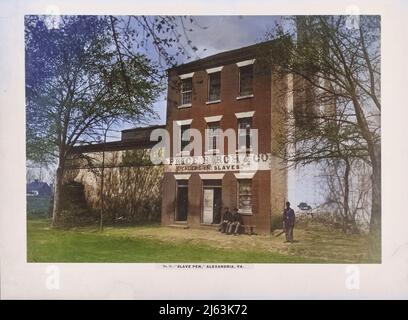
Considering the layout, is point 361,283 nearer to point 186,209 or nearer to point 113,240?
point 186,209

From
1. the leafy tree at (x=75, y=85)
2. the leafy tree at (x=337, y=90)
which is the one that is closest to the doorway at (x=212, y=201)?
the leafy tree at (x=337, y=90)

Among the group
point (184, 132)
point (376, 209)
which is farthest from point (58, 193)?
point (376, 209)

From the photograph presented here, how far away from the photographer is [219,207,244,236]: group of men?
3.81m

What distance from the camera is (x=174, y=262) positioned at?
3.71 m

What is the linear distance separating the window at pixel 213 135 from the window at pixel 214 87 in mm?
309

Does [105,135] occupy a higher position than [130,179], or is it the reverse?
[105,135]

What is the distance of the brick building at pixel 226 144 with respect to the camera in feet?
12.6

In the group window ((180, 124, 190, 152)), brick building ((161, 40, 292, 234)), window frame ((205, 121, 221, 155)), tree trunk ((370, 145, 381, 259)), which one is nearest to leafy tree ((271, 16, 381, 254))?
tree trunk ((370, 145, 381, 259))

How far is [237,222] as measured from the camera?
3.87 meters

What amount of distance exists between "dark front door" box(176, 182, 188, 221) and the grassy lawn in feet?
0.44

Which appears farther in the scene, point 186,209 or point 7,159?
point 186,209
